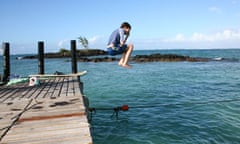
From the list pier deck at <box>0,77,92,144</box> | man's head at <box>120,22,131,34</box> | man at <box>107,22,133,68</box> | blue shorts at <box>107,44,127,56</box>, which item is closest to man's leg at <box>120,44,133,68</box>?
man at <box>107,22,133,68</box>

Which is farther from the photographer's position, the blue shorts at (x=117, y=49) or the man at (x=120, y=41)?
the blue shorts at (x=117, y=49)

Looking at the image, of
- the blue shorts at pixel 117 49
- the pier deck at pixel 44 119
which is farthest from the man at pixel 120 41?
the pier deck at pixel 44 119

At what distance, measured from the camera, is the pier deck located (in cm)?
427

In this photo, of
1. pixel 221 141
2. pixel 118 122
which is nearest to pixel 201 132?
pixel 221 141

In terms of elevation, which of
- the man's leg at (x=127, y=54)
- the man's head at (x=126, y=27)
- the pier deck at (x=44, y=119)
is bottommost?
the pier deck at (x=44, y=119)

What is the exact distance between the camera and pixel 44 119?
212 inches

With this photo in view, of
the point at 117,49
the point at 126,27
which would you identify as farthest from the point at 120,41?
the point at 126,27

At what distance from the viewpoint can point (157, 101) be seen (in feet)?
45.3

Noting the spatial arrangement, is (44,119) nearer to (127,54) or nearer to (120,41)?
(120,41)

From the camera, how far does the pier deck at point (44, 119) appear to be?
4266 millimetres

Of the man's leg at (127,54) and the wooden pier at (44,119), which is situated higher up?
the man's leg at (127,54)

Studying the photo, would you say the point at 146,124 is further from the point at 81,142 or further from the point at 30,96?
the point at 81,142

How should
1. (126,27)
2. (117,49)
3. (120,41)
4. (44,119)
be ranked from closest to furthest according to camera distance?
(44,119), (126,27), (120,41), (117,49)

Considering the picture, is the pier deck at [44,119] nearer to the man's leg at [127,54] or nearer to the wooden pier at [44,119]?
the wooden pier at [44,119]
